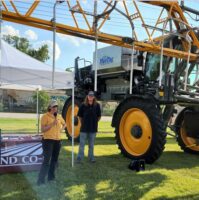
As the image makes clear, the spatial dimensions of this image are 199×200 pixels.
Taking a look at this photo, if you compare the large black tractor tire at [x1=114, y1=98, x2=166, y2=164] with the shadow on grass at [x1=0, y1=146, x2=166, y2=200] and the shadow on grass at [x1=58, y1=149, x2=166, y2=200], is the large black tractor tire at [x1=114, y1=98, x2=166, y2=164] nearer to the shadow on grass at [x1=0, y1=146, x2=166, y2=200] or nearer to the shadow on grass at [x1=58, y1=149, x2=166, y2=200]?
the shadow on grass at [x1=58, y1=149, x2=166, y2=200]

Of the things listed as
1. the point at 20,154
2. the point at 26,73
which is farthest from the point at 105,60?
the point at 20,154

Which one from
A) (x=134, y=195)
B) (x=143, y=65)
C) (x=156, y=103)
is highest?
(x=143, y=65)

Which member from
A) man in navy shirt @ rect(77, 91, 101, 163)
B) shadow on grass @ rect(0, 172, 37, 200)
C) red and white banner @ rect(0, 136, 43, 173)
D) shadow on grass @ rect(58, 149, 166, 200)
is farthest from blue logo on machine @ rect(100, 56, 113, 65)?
shadow on grass @ rect(0, 172, 37, 200)

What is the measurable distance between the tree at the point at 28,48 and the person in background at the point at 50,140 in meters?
44.1

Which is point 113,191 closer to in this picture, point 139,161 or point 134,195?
point 134,195

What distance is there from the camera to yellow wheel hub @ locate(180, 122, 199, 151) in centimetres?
1057

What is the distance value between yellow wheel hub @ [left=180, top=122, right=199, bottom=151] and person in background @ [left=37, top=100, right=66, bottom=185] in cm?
542

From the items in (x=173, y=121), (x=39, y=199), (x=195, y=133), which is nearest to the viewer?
(x=39, y=199)

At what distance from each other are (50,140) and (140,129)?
2798 millimetres

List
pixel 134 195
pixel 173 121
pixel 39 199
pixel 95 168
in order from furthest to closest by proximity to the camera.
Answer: pixel 173 121 < pixel 95 168 < pixel 134 195 < pixel 39 199

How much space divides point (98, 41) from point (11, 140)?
347 centimetres

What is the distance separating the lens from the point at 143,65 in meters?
10.6

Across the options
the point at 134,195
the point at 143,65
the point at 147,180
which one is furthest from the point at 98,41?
the point at 134,195

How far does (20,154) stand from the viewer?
687cm
